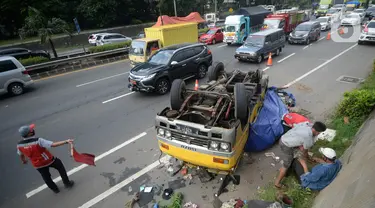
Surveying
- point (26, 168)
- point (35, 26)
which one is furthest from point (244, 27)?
point (26, 168)

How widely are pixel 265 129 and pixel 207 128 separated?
2.14 m

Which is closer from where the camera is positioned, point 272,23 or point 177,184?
point 177,184

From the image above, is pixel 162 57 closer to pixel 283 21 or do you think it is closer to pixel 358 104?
pixel 358 104

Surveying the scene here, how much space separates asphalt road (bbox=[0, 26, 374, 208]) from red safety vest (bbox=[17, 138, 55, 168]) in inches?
32.6

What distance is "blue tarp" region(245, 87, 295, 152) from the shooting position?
540cm

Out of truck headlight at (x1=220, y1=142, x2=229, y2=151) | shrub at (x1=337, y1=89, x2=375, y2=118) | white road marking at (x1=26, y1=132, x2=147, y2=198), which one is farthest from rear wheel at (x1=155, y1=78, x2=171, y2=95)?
shrub at (x1=337, y1=89, x2=375, y2=118)

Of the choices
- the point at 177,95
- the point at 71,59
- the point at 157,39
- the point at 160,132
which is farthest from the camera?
the point at 71,59

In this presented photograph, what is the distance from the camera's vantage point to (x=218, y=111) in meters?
4.83

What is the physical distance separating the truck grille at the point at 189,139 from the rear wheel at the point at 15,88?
9931mm

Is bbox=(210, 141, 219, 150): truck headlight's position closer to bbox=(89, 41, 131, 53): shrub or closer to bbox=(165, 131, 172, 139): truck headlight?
bbox=(165, 131, 172, 139): truck headlight

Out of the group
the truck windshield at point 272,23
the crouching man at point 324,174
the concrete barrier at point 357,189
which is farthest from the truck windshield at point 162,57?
the truck windshield at point 272,23

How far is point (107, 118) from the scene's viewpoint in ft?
25.8

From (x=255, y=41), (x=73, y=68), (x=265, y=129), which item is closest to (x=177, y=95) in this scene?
(x=265, y=129)

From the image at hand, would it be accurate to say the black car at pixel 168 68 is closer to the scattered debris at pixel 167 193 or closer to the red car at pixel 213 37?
the scattered debris at pixel 167 193
